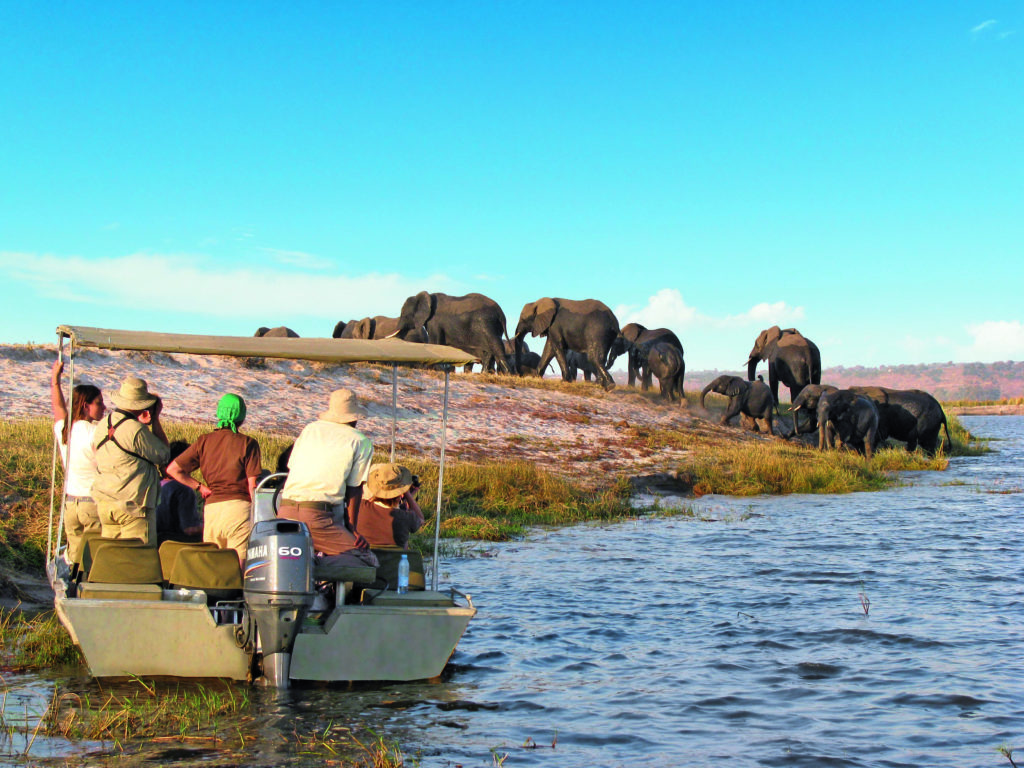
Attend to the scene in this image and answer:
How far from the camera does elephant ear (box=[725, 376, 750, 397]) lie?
3300cm

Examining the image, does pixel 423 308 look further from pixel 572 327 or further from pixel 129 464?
pixel 129 464

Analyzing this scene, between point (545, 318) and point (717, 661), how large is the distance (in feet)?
93.4

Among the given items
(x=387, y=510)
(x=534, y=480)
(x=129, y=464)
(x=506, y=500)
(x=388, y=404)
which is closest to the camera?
(x=129, y=464)

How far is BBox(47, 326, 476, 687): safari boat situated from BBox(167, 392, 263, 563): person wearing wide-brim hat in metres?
0.40

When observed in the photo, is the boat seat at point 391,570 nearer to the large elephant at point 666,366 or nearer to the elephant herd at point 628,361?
the elephant herd at point 628,361

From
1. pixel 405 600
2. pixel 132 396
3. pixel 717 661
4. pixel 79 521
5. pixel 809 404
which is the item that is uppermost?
pixel 809 404

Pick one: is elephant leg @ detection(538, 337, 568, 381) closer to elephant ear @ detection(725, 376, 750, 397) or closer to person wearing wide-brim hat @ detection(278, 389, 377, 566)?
elephant ear @ detection(725, 376, 750, 397)

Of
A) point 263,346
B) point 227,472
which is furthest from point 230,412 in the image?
point 263,346

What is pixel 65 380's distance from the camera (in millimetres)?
19797

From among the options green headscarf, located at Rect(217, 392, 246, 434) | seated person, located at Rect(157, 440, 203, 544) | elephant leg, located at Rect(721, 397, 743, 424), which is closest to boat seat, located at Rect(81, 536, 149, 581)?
seated person, located at Rect(157, 440, 203, 544)

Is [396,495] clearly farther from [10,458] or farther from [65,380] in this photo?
[65,380]

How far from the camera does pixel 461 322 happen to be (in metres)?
36.1

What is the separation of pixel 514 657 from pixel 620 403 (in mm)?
20793

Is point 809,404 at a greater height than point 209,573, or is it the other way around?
point 809,404
